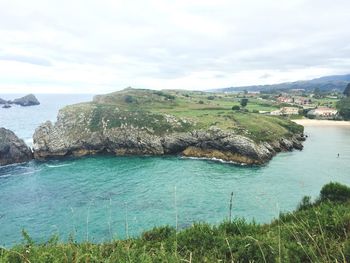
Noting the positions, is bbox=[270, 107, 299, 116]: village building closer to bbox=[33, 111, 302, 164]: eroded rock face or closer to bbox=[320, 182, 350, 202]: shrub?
bbox=[33, 111, 302, 164]: eroded rock face

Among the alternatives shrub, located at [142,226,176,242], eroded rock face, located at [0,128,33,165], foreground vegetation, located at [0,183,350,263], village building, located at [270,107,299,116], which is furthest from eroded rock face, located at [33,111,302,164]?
village building, located at [270,107,299,116]

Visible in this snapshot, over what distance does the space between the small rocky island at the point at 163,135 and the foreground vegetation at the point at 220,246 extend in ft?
190

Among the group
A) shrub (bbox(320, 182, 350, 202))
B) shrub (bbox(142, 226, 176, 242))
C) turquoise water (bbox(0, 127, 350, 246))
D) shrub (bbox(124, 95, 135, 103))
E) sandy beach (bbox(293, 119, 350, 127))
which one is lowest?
Result: turquoise water (bbox(0, 127, 350, 246))

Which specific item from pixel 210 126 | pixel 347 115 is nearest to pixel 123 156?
pixel 210 126

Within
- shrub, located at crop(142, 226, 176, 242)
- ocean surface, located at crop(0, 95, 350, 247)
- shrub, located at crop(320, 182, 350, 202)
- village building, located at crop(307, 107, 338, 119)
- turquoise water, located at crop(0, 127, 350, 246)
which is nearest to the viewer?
shrub, located at crop(142, 226, 176, 242)

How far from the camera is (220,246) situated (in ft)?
50.9

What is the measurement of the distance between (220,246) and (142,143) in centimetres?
7532

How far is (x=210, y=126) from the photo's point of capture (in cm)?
9075

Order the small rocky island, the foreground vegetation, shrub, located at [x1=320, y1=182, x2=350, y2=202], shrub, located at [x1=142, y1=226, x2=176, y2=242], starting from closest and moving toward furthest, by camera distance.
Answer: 1. the foreground vegetation
2. shrub, located at [x1=142, y1=226, x2=176, y2=242]
3. shrub, located at [x1=320, y1=182, x2=350, y2=202]
4. the small rocky island

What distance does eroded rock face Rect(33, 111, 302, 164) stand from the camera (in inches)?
3201

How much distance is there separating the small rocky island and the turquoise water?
6.12 meters

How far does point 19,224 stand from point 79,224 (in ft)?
26.1

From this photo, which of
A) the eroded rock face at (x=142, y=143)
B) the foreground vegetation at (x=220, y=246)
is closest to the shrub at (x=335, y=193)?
the foreground vegetation at (x=220, y=246)

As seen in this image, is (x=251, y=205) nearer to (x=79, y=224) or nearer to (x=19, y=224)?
(x=79, y=224)
